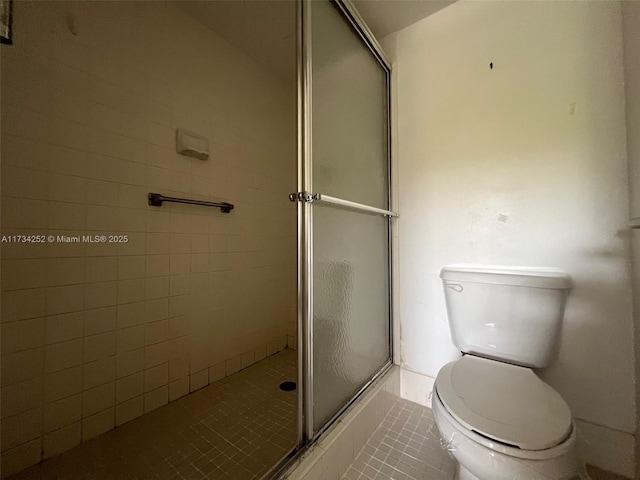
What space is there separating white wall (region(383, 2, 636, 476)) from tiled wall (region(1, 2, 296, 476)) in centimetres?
115

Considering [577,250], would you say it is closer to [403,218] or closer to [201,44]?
[403,218]

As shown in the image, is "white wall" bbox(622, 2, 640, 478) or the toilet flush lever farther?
the toilet flush lever

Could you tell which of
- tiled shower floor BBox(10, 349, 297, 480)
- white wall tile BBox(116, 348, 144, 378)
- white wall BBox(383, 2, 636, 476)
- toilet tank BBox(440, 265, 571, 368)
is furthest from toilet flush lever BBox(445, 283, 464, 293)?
white wall tile BBox(116, 348, 144, 378)

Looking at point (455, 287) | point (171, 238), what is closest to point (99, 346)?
point (171, 238)

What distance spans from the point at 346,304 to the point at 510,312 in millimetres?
681

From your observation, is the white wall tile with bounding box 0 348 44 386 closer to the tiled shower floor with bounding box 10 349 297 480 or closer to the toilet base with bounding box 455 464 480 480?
the tiled shower floor with bounding box 10 349 297 480

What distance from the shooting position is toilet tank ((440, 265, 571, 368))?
3.24ft

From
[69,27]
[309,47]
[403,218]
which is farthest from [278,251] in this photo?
[69,27]

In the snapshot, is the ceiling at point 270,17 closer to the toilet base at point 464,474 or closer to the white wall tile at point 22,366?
the white wall tile at point 22,366

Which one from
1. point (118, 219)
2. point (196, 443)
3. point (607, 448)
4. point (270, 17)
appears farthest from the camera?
point (270, 17)

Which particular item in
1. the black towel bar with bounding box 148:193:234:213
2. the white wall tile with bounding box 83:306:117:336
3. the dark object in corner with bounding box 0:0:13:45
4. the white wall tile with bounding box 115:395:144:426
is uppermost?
the dark object in corner with bounding box 0:0:13:45

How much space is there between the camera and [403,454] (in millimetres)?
1066

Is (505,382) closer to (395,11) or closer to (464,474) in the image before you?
(464,474)

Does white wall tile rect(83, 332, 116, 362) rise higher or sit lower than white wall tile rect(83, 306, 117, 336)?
lower
